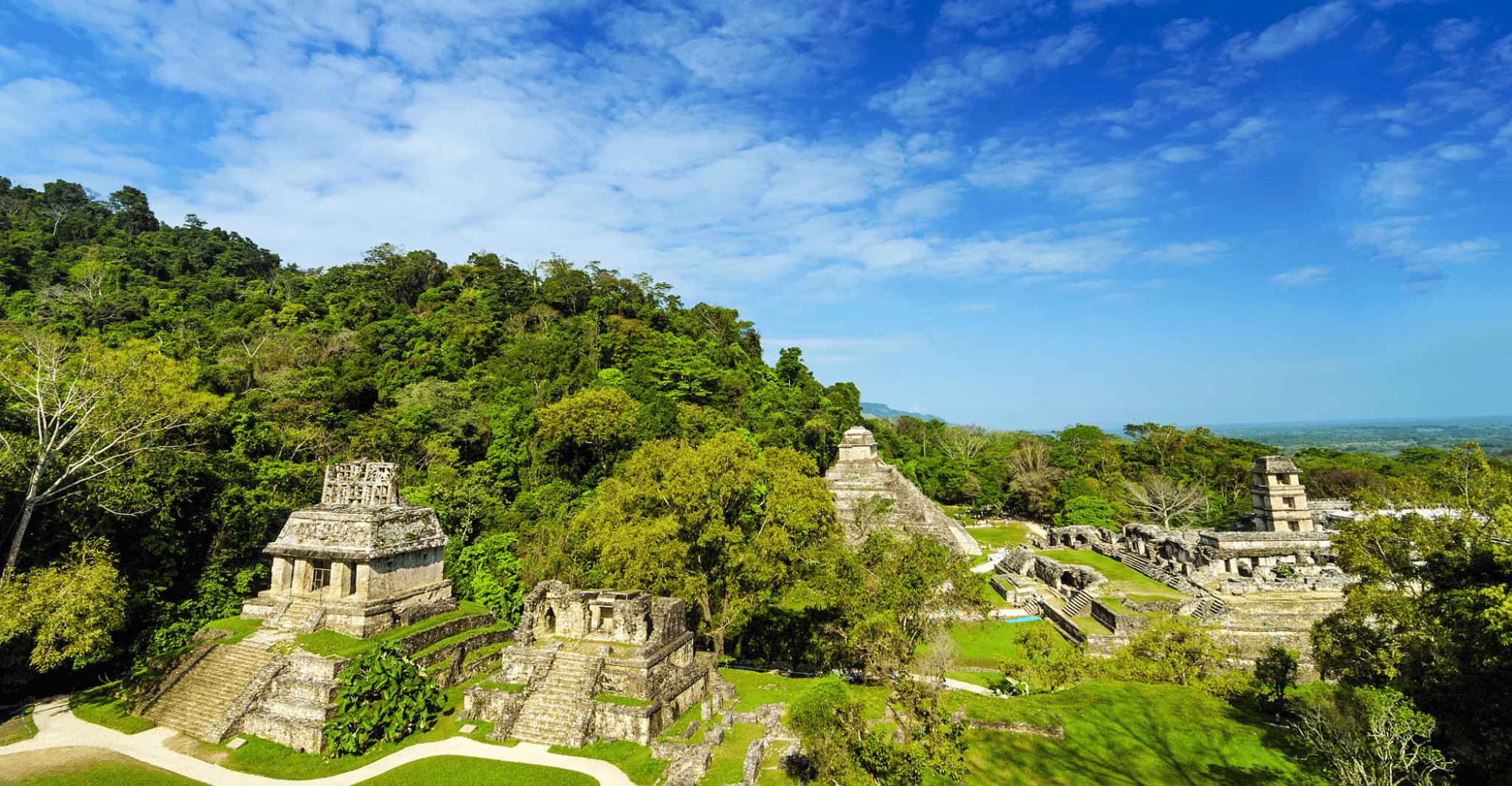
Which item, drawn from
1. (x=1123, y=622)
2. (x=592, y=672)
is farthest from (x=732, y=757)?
(x=1123, y=622)

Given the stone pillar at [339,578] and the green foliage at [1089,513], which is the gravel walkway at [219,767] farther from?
the green foliage at [1089,513]

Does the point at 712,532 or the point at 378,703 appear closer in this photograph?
the point at 378,703

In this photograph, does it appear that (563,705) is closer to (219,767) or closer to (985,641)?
(219,767)

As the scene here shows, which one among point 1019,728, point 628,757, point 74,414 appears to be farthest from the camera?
point 74,414

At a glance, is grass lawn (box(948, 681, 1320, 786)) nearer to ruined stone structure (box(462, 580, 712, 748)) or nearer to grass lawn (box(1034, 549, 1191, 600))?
ruined stone structure (box(462, 580, 712, 748))

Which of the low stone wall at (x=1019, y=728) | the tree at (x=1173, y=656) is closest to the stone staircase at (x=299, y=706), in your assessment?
the low stone wall at (x=1019, y=728)

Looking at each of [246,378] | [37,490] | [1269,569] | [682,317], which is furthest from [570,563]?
[682,317]
